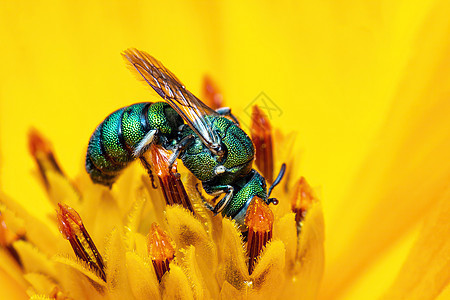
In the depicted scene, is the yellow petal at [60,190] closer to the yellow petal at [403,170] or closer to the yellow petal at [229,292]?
the yellow petal at [229,292]

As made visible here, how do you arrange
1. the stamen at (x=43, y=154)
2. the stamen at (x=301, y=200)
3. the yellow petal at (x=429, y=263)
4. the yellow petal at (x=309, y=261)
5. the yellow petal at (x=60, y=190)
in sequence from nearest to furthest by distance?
the yellow petal at (x=429, y=263) < the yellow petal at (x=309, y=261) < the stamen at (x=301, y=200) < the yellow petal at (x=60, y=190) < the stamen at (x=43, y=154)

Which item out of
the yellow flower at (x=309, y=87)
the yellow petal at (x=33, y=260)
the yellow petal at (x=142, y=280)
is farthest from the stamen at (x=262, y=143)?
the yellow petal at (x=33, y=260)

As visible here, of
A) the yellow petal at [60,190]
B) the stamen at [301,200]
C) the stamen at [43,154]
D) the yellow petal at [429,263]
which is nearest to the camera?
the yellow petal at [429,263]

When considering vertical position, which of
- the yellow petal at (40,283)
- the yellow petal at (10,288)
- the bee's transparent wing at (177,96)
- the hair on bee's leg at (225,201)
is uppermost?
the bee's transparent wing at (177,96)

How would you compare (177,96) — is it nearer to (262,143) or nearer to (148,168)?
(148,168)

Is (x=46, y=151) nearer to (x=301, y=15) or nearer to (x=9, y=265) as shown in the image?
(x=9, y=265)

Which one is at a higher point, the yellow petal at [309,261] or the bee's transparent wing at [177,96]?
the bee's transparent wing at [177,96]

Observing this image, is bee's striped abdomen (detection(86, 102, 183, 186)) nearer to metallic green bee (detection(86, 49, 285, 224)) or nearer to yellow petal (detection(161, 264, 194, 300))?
metallic green bee (detection(86, 49, 285, 224))

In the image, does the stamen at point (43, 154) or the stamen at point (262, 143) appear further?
the stamen at point (43, 154)
